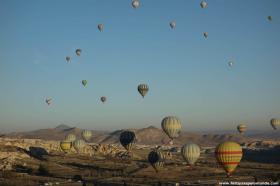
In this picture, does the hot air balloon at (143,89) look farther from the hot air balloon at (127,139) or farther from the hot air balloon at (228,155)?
the hot air balloon at (228,155)

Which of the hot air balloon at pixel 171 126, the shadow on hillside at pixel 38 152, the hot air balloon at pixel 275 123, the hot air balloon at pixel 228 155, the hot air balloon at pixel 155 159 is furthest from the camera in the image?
the shadow on hillside at pixel 38 152

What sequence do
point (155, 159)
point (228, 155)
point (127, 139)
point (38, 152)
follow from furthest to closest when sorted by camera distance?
point (38, 152), point (127, 139), point (155, 159), point (228, 155)

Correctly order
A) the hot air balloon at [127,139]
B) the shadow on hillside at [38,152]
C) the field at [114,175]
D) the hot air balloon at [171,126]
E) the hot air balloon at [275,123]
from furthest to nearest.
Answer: the shadow on hillside at [38,152] < the hot air balloon at [275,123] < the hot air balloon at [127,139] < the hot air balloon at [171,126] < the field at [114,175]

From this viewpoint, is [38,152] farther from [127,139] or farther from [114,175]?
[114,175]

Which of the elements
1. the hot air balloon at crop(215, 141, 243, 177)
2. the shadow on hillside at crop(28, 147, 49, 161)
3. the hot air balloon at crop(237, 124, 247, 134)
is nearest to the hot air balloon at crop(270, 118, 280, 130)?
the hot air balloon at crop(237, 124, 247, 134)

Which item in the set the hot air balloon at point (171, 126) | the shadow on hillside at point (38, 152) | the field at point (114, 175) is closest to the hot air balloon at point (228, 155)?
the field at point (114, 175)

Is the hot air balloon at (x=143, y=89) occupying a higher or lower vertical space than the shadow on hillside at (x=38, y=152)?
higher

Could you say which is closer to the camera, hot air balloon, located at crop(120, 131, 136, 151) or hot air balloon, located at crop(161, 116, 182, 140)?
hot air balloon, located at crop(161, 116, 182, 140)

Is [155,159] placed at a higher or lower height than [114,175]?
higher

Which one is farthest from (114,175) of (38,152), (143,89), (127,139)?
(38,152)

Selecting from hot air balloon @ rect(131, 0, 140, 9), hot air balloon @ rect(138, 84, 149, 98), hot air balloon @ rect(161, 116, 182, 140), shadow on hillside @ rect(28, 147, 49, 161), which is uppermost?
hot air balloon @ rect(131, 0, 140, 9)

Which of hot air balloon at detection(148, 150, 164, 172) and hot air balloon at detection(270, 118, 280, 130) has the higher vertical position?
hot air balloon at detection(270, 118, 280, 130)

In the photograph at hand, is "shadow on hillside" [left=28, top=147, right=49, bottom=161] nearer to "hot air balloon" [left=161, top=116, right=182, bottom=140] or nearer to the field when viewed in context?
the field
